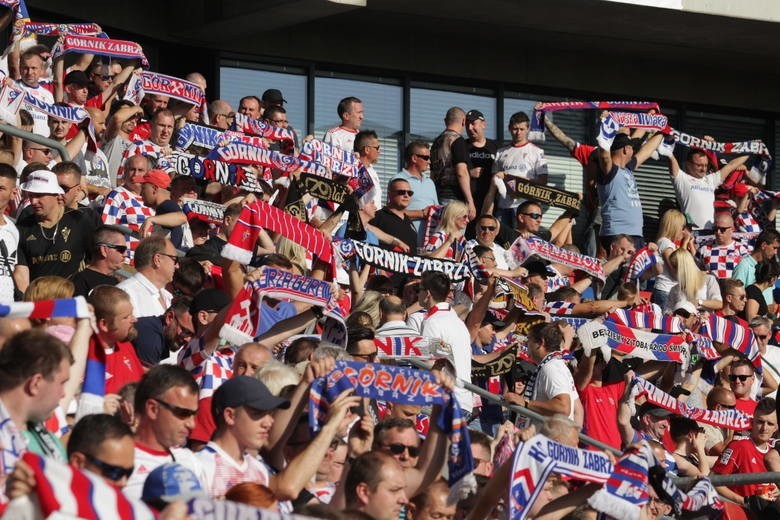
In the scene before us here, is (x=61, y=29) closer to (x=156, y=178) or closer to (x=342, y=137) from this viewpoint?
(x=342, y=137)

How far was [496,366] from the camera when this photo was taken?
10938 mm

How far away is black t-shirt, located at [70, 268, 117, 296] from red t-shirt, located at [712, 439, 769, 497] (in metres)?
4.74

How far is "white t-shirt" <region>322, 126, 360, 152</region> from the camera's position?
14766 mm

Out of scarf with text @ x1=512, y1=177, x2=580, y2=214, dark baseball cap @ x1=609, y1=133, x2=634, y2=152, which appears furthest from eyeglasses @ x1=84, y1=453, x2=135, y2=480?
dark baseball cap @ x1=609, y1=133, x2=634, y2=152

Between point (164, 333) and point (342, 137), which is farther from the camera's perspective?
point (342, 137)

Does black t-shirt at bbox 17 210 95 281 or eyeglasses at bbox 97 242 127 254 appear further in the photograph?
black t-shirt at bbox 17 210 95 281

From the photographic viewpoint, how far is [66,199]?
10.3m

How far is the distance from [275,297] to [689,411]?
13.0 feet

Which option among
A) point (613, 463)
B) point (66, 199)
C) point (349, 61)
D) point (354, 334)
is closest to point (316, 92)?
point (349, 61)

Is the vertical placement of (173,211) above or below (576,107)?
below

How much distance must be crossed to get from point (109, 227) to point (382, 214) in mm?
4218

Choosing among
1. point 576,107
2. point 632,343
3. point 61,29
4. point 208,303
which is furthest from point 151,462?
point 576,107

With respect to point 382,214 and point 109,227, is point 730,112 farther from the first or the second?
point 109,227

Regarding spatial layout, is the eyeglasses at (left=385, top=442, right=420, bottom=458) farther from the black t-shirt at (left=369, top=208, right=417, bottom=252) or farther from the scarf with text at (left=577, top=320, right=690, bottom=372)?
the black t-shirt at (left=369, top=208, right=417, bottom=252)
